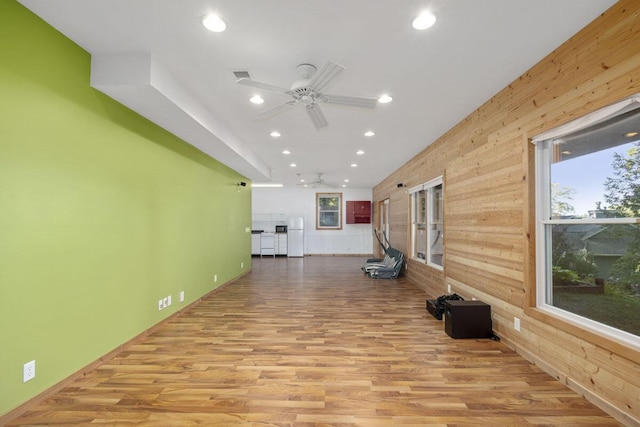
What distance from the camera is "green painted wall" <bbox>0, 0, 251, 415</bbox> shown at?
1.93 m

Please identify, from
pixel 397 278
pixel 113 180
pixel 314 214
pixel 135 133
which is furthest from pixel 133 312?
pixel 314 214

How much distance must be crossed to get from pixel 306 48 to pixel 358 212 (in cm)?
956

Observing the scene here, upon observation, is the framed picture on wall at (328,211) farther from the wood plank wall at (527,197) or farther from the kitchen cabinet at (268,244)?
the wood plank wall at (527,197)

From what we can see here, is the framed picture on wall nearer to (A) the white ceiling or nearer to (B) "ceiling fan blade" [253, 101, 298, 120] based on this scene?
(A) the white ceiling

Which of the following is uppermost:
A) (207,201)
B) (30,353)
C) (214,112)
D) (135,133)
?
(214,112)

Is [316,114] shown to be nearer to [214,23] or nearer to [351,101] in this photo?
[351,101]

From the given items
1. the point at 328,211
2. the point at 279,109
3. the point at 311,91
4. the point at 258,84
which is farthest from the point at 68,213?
the point at 328,211

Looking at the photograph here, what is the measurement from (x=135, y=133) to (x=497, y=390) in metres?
4.23

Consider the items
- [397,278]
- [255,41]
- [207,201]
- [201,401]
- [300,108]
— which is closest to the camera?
[201,401]

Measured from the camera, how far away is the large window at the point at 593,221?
6.43 ft

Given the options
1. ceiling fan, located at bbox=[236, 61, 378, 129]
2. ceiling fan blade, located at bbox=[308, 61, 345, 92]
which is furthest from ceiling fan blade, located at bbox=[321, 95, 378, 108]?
ceiling fan blade, located at bbox=[308, 61, 345, 92]

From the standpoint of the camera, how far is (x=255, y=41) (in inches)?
92.2

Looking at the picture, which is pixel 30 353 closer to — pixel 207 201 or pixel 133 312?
pixel 133 312

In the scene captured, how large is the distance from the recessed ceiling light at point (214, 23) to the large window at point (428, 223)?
13.1 ft
